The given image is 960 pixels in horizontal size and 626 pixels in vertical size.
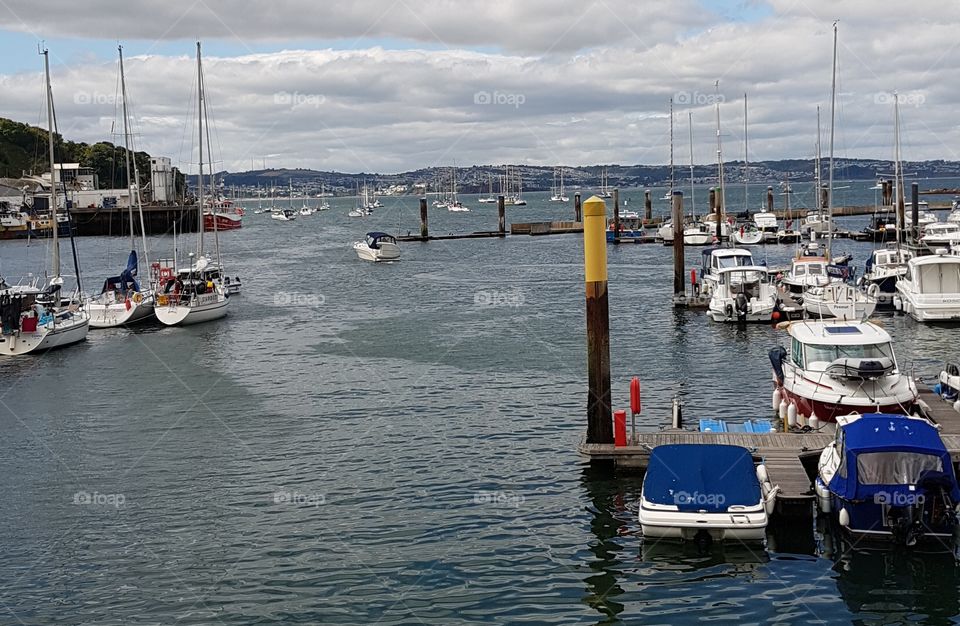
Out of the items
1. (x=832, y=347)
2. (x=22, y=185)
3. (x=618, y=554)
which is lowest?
(x=618, y=554)

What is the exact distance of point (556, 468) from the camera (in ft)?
80.2

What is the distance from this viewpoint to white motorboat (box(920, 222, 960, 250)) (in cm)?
6825

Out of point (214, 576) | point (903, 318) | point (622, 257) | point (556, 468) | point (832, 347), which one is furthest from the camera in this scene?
point (622, 257)

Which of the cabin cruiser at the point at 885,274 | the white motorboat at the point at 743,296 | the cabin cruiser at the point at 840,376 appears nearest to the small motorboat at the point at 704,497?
the cabin cruiser at the point at 840,376

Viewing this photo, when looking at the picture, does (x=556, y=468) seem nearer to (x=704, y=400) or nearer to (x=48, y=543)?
(x=704, y=400)

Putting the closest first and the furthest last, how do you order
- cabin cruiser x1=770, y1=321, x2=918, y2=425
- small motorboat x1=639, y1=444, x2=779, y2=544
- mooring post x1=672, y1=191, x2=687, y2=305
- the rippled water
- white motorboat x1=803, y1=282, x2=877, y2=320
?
the rippled water < small motorboat x1=639, y1=444, x2=779, y2=544 < cabin cruiser x1=770, y1=321, x2=918, y2=425 < white motorboat x1=803, y1=282, x2=877, y2=320 < mooring post x1=672, y1=191, x2=687, y2=305

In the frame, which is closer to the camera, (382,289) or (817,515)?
(817,515)

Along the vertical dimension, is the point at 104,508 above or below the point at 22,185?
below

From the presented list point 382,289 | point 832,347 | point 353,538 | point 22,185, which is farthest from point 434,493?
point 22,185

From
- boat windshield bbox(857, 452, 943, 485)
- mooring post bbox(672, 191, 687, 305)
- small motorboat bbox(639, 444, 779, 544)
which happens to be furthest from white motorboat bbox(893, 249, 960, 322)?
boat windshield bbox(857, 452, 943, 485)

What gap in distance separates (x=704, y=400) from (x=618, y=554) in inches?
493

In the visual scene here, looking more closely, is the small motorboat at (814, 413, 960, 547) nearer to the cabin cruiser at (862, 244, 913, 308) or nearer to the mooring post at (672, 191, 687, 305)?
the cabin cruiser at (862, 244, 913, 308)

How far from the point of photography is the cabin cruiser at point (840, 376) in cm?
2442

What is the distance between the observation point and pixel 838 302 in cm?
4431
